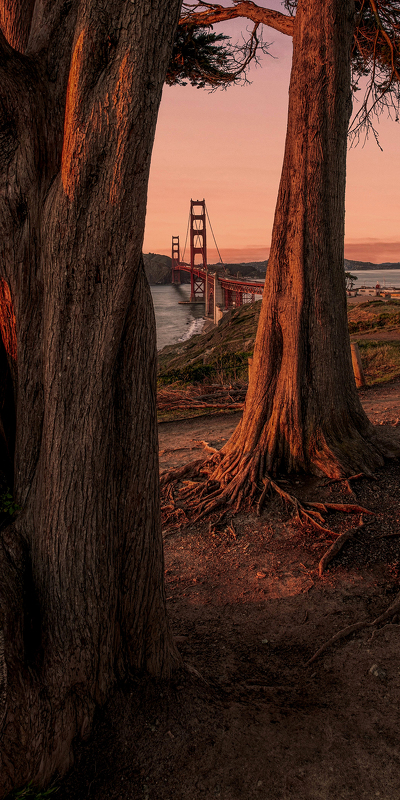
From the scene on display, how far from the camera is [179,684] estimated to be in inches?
112

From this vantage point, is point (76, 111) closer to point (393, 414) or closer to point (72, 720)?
point (72, 720)

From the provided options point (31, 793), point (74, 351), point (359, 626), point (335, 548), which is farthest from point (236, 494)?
point (31, 793)

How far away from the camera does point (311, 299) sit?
562cm

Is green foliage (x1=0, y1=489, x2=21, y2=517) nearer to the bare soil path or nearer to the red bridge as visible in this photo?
the bare soil path

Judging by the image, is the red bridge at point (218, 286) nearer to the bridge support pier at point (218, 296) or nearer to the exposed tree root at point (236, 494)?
the bridge support pier at point (218, 296)

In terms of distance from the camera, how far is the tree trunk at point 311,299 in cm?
551

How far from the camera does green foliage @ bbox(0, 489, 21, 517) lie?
2500 millimetres

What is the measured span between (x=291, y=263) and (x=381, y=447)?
2.34 m

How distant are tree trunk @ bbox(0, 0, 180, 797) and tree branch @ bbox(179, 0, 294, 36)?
5.05 m

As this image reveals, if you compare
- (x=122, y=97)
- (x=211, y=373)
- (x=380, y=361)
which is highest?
(x=122, y=97)

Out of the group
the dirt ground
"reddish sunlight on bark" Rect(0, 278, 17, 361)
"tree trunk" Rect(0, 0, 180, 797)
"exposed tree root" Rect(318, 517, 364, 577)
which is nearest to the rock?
the dirt ground

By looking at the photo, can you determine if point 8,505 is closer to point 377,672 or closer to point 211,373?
point 377,672

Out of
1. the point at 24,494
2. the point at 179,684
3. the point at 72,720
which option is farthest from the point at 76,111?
the point at 179,684

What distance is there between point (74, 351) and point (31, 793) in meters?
1.85
